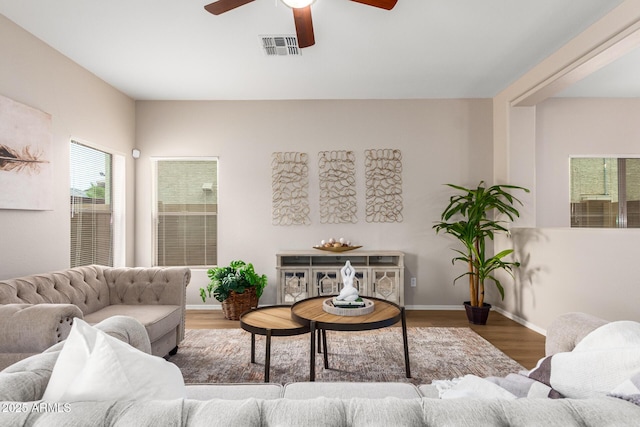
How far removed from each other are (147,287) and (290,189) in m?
2.14

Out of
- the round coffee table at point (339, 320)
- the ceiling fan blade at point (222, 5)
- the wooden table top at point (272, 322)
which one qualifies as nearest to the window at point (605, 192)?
the round coffee table at point (339, 320)

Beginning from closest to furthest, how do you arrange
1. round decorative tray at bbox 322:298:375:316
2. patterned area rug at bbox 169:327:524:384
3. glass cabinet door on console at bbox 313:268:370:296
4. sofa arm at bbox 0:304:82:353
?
sofa arm at bbox 0:304:82:353 < round decorative tray at bbox 322:298:375:316 < patterned area rug at bbox 169:327:524:384 < glass cabinet door on console at bbox 313:268:370:296

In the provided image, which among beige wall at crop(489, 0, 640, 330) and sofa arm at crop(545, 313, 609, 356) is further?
beige wall at crop(489, 0, 640, 330)

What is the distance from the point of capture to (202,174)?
479 centimetres

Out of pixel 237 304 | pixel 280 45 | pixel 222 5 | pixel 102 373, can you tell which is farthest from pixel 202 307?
pixel 102 373

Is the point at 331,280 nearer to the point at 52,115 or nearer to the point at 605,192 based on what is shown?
the point at 52,115

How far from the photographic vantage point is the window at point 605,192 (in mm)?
4613

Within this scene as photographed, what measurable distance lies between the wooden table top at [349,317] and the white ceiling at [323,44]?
2.22 m

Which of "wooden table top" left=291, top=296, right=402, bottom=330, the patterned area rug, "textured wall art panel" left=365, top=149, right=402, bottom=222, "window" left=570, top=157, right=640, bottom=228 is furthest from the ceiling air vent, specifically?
"window" left=570, top=157, right=640, bottom=228

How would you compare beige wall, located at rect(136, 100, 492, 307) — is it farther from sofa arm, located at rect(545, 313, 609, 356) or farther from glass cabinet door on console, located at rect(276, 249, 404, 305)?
sofa arm, located at rect(545, 313, 609, 356)

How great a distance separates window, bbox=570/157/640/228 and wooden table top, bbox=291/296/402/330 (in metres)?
3.41

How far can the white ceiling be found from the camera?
269 centimetres

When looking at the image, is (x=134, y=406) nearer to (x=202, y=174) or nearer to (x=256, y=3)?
(x=256, y=3)

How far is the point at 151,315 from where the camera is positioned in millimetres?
2785
